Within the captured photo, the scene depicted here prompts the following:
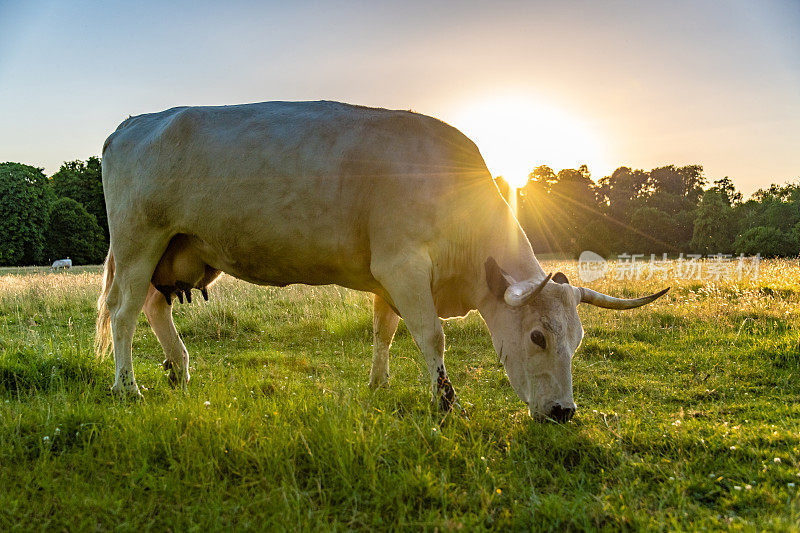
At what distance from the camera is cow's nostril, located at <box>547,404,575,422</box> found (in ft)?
13.7

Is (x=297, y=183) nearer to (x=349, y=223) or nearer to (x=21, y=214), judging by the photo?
(x=349, y=223)

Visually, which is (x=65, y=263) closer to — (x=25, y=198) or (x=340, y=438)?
(x=25, y=198)

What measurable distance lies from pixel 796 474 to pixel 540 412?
164 centimetres

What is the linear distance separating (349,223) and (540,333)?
72.7 inches

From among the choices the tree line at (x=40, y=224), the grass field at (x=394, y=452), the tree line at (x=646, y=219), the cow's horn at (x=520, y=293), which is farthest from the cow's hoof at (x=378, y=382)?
the tree line at (x=40, y=224)

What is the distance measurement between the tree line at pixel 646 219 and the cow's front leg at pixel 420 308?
47.1 meters

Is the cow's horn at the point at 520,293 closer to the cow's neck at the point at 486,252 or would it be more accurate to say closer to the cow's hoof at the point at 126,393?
the cow's neck at the point at 486,252

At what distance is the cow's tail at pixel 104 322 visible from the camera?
5676mm

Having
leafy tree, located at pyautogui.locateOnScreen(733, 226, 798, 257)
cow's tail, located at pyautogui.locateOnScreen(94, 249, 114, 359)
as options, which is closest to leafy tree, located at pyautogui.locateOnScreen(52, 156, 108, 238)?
cow's tail, located at pyautogui.locateOnScreen(94, 249, 114, 359)

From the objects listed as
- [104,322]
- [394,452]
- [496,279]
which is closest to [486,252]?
[496,279]

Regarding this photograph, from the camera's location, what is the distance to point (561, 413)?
4195mm

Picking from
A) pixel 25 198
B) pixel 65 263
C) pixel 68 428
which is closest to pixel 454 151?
pixel 68 428

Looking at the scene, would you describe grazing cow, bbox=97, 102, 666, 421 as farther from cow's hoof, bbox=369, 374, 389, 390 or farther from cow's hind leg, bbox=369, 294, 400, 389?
cow's hoof, bbox=369, 374, 389, 390

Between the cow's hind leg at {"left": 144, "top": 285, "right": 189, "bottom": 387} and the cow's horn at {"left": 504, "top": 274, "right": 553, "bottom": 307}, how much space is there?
3329mm
